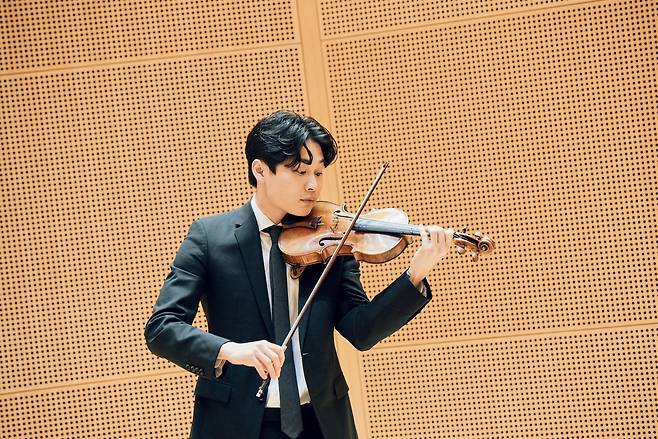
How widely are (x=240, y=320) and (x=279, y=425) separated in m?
0.31

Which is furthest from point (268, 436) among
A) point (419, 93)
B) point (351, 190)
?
point (419, 93)

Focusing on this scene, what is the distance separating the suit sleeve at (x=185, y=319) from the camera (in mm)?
2395

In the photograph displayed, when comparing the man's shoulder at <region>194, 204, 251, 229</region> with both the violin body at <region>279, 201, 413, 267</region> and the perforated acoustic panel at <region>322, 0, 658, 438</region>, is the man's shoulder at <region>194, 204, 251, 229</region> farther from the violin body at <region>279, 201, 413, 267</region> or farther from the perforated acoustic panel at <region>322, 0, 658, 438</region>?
the perforated acoustic panel at <region>322, 0, 658, 438</region>

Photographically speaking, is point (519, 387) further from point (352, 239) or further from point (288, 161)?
point (288, 161)

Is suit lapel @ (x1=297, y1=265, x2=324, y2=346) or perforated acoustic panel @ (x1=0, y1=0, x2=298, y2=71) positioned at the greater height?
perforated acoustic panel @ (x1=0, y1=0, x2=298, y2=71)

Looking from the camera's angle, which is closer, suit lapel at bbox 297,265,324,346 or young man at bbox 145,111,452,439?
young man at bbox 145,111,452,439

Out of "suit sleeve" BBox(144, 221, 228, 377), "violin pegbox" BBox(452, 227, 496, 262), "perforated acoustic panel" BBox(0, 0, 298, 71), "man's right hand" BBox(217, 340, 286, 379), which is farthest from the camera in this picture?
"perforated acoustic panel" BBox(0, 0, 298, 71)

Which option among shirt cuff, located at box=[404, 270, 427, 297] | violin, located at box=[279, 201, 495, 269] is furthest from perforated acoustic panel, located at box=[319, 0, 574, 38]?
shirt cuff, located at box=[404, 270, 427, 297]

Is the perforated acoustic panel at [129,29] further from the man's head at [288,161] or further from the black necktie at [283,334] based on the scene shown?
the black necktie at [283,334]

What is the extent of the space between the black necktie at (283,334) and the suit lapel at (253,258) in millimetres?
23

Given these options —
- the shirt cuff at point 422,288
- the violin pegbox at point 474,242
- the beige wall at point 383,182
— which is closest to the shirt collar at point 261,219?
the shirt cuff at point 422,288

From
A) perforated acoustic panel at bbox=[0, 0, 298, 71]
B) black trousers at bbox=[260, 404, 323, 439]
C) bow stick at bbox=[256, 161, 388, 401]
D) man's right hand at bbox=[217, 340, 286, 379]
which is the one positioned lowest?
black trousers at bbox=[260, 404, 323, 439]

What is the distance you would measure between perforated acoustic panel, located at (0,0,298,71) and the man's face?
183 cm

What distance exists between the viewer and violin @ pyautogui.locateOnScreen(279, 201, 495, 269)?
259 cm
